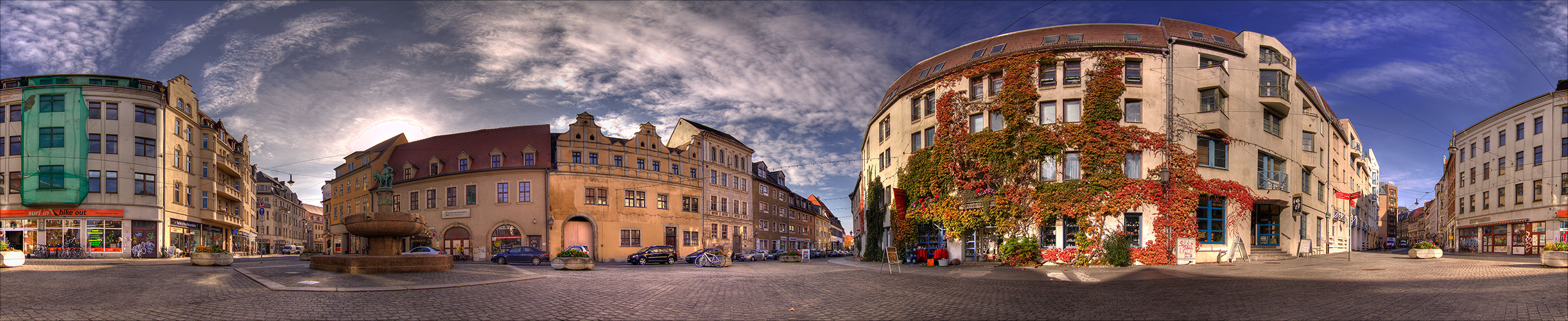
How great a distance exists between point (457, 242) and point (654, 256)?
18.9 metres

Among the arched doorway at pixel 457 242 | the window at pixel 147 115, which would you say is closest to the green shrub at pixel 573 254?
the arched doorway at pixel 457 242

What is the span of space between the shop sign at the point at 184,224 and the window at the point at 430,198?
14639 millimetres

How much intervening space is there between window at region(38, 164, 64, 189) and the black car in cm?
3322

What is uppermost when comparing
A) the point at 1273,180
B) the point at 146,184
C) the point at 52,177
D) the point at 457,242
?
the point at 52,177

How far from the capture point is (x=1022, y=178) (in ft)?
92.2

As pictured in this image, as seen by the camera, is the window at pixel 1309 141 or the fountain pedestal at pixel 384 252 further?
the window at pixel 1309 141

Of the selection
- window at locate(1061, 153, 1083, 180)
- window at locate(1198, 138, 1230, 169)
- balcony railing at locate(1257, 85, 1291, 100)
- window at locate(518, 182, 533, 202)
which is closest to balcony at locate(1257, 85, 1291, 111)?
balcony railing at locate(1257, 85, 1291, 100)

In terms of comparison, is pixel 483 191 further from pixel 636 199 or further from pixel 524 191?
pixel 636 199

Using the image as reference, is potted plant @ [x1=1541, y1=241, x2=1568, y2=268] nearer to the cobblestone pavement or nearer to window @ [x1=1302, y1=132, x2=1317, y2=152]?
the cobblestone pavement

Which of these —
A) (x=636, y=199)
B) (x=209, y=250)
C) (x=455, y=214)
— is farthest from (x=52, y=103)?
(x=636, y=199)

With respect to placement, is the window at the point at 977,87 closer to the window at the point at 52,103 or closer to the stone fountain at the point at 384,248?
the stone fountain at the point at 384,248

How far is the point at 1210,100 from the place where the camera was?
1085 inches

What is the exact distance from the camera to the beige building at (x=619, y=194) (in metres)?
48.8

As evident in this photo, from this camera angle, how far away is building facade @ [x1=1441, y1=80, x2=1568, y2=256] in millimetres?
38031
